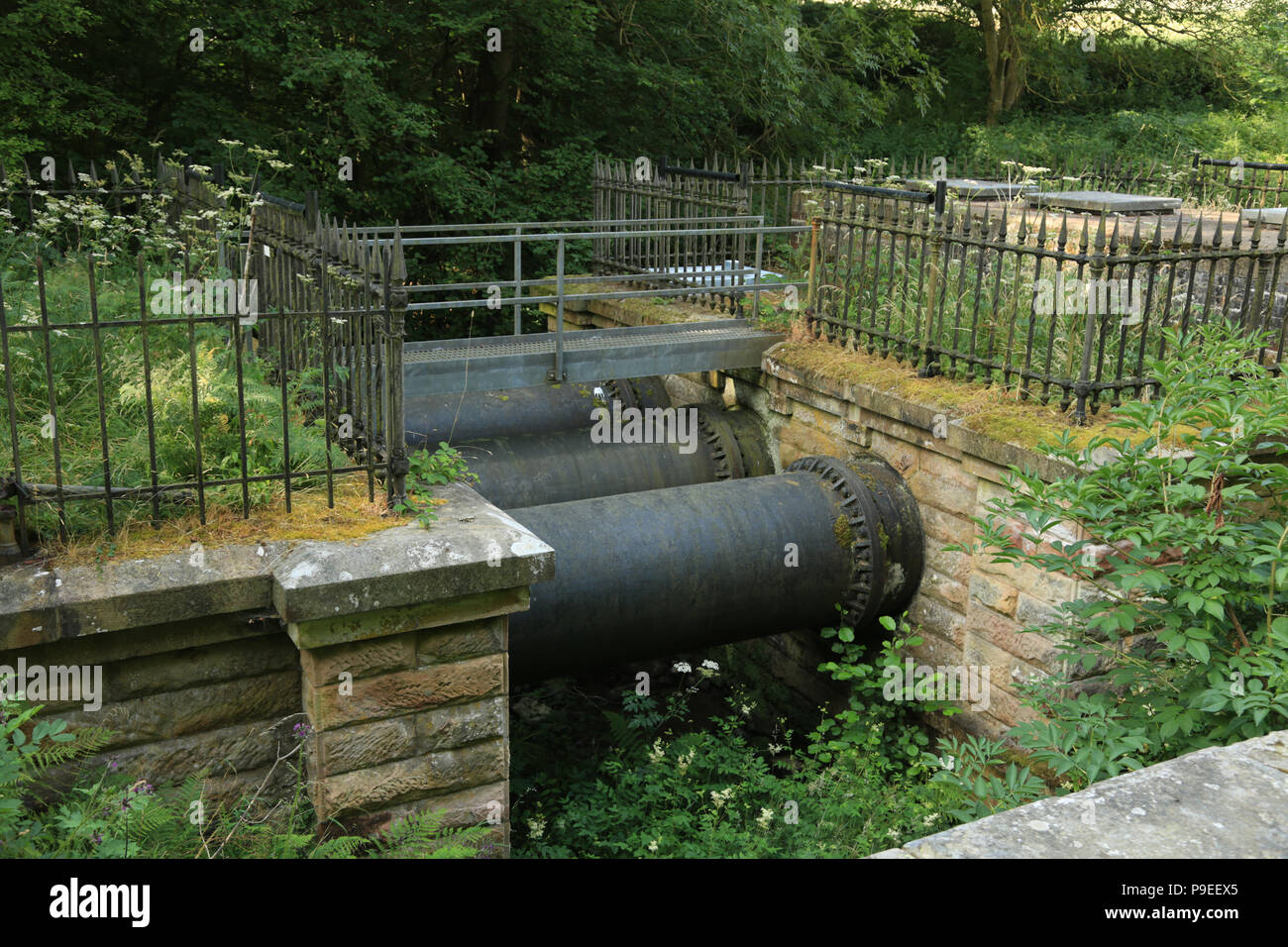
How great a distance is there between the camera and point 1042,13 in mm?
21766

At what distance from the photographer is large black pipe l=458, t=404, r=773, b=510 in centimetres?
706

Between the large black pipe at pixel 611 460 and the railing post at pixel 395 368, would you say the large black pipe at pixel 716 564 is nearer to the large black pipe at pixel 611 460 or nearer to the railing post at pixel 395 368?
the large black pipe at pixel 611 460

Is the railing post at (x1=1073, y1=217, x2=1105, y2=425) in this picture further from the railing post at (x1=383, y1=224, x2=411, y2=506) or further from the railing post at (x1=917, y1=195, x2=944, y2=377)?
the railing post at (x1=383, y1=224, x2=411, y2=506)

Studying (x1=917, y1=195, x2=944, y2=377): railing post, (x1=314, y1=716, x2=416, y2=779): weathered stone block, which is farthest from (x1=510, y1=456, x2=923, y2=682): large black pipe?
(x1=314, y1=716, x2=416, y2=779): weathered stone block

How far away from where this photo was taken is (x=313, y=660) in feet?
13.1

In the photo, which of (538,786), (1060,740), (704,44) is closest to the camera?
(1060,740)

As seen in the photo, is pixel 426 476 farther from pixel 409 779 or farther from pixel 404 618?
pixel 409 779

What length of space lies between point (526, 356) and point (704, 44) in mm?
8382

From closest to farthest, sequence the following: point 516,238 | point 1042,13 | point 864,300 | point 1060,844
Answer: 1. point 1060,844
2. point 516,238
3. point 864,300
4. point 1042,13

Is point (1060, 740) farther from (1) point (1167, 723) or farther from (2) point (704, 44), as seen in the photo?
(2) point (704, 44)

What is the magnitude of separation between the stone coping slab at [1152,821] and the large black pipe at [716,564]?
10.9ft

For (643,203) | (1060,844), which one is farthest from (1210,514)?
(643,203)

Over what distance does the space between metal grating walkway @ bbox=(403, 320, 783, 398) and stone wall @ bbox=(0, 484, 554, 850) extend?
2523 mm

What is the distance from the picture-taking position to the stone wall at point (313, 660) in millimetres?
3842
